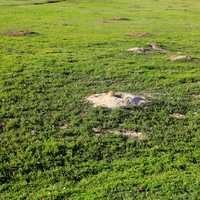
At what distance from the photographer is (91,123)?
55.2 ft

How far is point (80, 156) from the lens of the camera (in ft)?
48.5

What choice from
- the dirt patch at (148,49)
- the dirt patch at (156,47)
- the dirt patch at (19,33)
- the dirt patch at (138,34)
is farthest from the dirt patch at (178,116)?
the dirt patch at (19,33)

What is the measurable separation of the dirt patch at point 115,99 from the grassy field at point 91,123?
397 mm

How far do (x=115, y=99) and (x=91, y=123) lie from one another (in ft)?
6.97

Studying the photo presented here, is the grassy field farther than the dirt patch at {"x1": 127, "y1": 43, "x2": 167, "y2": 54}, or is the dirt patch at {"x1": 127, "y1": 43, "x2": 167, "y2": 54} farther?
the dirt patch at {"x1": 127, "y1": 43, "x2": 167, "y2": 54}

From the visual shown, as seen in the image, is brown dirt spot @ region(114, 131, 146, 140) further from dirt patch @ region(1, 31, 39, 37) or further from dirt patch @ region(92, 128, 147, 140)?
dirt patch @ region(1, 31, 39, 37)

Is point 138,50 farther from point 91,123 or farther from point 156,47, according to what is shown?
point 91,123

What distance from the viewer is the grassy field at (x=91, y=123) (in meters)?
13.3

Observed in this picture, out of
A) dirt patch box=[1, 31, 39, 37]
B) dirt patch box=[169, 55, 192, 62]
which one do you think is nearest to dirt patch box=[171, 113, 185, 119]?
dirt patch box=[169, 55, 192, 62]

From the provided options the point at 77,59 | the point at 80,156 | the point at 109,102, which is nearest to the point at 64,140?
the point at 80,156

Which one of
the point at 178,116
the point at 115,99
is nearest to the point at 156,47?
the point at 115,99

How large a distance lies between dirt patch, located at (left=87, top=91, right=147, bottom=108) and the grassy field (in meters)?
0.40

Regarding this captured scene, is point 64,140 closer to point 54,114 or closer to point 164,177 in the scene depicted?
point 54,114

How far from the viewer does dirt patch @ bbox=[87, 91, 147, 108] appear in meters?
18.2
